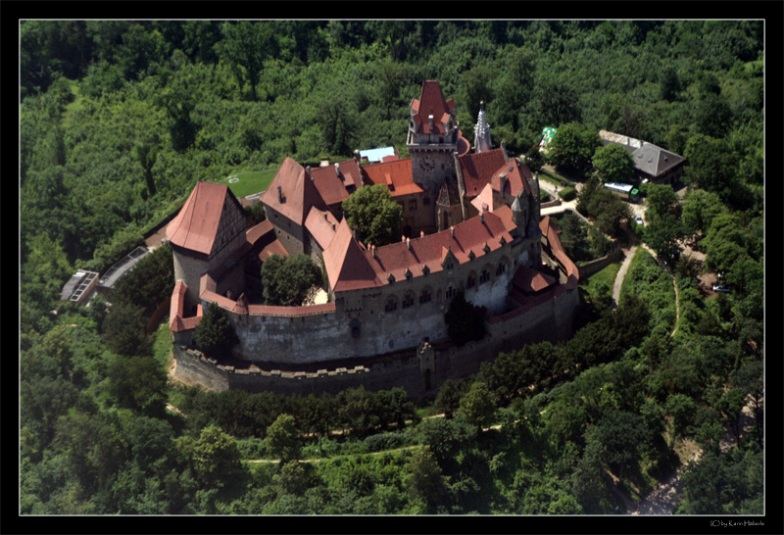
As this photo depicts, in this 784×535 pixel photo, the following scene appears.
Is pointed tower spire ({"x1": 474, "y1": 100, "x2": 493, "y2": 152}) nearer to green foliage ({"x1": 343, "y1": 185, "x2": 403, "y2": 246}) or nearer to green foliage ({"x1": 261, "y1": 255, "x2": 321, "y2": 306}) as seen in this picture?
green foliage ({"x1": 343, "y1": 185, "x2": 403, "y2": 246})

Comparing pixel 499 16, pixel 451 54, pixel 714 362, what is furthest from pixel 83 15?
pixel 451 54

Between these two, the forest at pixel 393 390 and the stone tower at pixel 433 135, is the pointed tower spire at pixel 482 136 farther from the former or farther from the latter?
the forest at pixel 393 390

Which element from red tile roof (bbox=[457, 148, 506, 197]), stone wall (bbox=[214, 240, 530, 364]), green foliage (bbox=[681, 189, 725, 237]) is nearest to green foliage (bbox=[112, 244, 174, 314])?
stone wall (bbox=[214, 240, 530, 364])

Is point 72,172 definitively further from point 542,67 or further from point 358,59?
point 542,67

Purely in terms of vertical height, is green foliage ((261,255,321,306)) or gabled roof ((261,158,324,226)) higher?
gabled roof ((261,158,324,226))

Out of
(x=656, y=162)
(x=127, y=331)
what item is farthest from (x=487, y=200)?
(x=127, y=331)

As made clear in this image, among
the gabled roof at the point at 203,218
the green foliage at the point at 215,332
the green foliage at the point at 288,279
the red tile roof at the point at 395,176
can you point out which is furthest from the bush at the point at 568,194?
the green foliage at the point at 215,332

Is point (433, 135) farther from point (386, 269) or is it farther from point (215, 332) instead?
point (215, 332)
